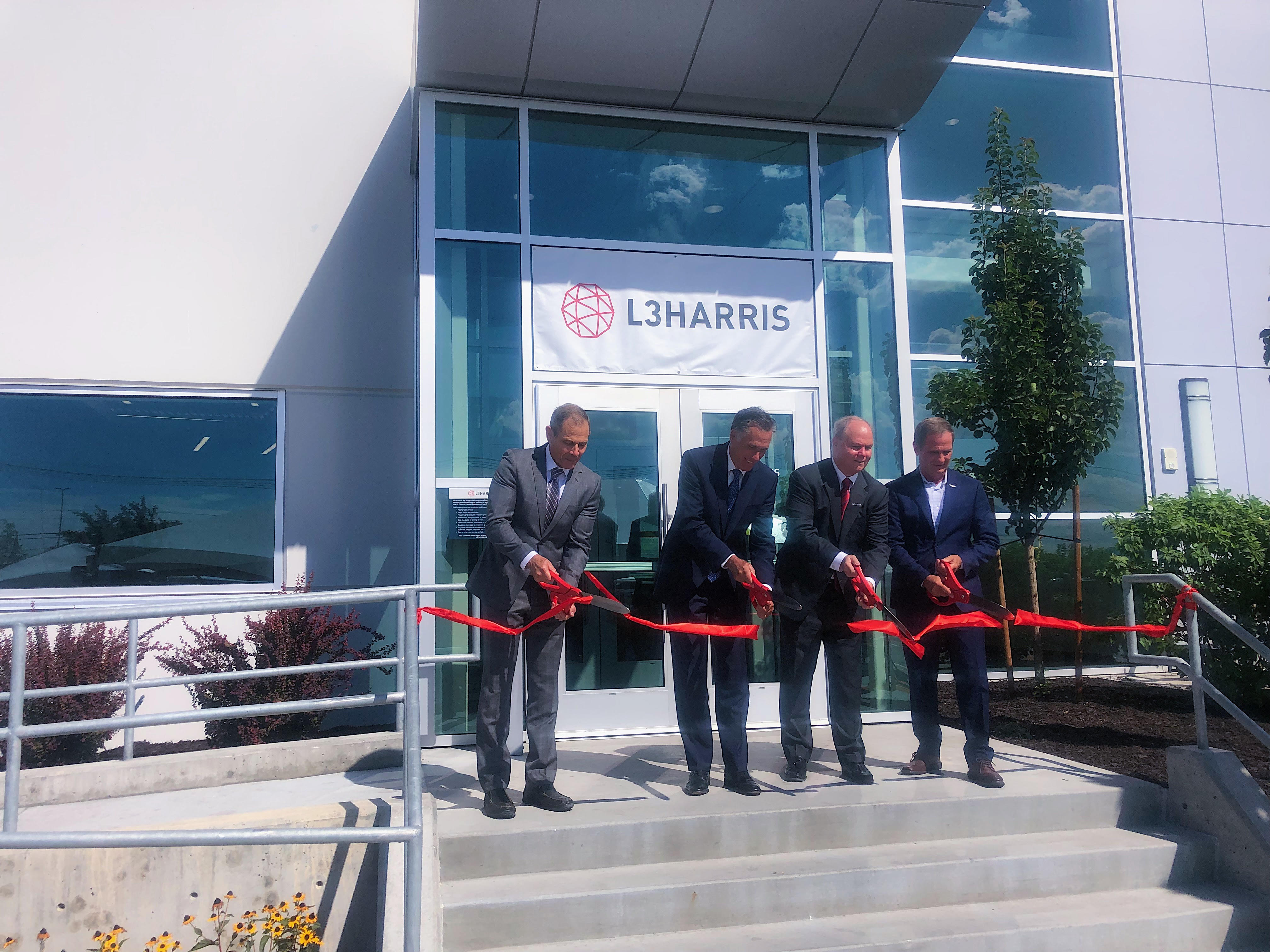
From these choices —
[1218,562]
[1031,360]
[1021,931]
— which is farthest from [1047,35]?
[1021,931]

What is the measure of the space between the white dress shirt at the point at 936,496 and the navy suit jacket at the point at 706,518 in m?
0.91

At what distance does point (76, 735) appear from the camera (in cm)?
580

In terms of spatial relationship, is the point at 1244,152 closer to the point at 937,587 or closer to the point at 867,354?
the point at 867,354

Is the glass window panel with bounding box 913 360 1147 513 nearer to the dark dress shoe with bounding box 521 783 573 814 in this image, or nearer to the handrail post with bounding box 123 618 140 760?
the dark dress shoe with bounding box 521 783 573 814

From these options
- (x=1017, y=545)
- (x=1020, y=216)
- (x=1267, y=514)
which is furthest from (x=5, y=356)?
(x=1267, y=514)

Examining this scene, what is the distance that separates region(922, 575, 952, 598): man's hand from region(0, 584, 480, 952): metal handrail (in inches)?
102

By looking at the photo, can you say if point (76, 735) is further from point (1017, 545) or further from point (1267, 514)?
point (1267, 514)

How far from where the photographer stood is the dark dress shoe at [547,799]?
13.4 ft

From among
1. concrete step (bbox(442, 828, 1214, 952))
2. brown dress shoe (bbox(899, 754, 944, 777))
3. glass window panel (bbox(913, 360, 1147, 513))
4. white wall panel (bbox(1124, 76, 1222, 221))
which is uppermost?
white wall panel (bbox(1124, 76, 1222, 221))

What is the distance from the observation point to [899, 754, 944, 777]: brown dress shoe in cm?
473

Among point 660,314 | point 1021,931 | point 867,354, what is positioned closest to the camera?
point 1021,931

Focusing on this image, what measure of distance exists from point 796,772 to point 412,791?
89.9 inches

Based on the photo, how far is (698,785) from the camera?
4352 millimetres

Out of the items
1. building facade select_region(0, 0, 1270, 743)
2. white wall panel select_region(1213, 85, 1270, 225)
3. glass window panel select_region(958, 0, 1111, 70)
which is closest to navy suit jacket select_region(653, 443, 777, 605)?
building facade select_region(0, 0, 1270, 743)
